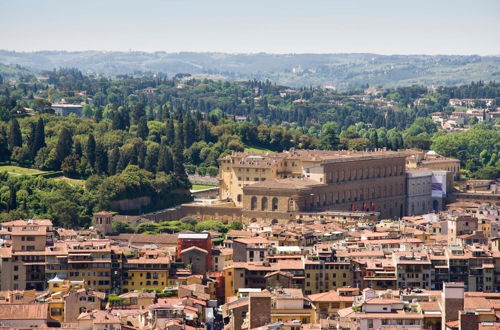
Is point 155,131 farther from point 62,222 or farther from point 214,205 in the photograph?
point 62,222

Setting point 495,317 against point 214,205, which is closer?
point 495,317

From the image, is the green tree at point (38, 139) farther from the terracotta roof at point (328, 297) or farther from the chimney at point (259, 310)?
the chimney at point (259, 310)

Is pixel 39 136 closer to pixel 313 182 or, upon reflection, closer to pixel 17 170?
pixel 17 170

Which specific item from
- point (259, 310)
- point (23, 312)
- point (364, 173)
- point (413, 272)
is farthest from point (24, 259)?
point (364, 173)

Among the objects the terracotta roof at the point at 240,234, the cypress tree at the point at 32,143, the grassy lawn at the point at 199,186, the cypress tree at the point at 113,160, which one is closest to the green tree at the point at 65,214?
the terracotta roof at the point at 240,234

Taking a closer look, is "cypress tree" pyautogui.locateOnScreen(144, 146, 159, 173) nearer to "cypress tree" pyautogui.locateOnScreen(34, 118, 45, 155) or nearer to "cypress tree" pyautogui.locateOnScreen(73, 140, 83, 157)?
"cypress tree" pyautogui.locateOnScreen(73, 140, 83, 157)

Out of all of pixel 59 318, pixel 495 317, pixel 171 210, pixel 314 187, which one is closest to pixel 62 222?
pixel 171 210
